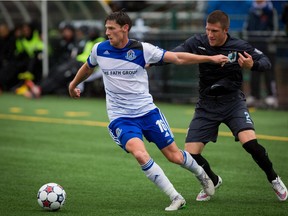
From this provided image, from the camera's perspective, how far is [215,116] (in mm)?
9578

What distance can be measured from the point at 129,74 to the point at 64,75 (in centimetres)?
1492

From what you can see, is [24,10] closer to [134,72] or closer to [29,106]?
[29,106]

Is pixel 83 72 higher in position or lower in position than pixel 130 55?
lower

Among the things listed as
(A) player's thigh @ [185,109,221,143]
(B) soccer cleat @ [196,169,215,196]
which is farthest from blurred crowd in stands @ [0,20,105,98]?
(B) soccer cleat @ [196,169,215,196]

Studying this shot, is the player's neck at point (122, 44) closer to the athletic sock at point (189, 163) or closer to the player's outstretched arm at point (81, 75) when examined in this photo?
the player's outstretched arm at point (81, 75)

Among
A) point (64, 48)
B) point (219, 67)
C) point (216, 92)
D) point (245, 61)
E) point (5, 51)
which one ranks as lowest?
point (5, 51)

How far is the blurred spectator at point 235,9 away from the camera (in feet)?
75.9

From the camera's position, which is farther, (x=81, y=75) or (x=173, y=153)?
(x=81, y=75)

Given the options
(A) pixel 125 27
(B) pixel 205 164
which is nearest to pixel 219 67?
(B) pixel 205 164

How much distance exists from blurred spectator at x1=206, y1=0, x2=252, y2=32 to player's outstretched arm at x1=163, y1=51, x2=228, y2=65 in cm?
1451

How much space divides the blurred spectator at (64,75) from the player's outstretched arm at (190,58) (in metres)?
14.1

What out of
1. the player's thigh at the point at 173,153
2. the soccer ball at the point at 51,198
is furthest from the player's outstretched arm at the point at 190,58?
the soccer ball at the point at 51,198

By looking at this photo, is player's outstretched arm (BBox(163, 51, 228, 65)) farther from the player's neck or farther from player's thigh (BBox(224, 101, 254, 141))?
player's thigh (BBox(224, 101, 254, 141))

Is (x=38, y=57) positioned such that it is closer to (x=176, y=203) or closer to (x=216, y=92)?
(x=216, y=92)
